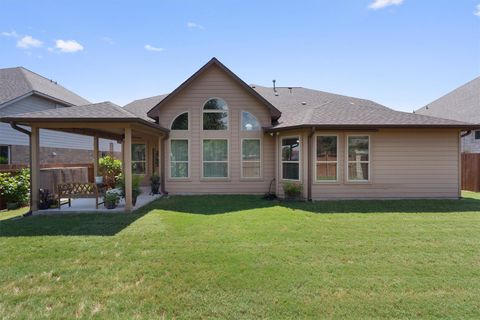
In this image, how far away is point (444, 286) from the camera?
144 inches

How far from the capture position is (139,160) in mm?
13938

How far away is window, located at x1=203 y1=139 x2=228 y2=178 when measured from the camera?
11.6 m

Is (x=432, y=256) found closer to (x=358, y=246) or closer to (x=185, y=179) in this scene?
(x=358, y=246)

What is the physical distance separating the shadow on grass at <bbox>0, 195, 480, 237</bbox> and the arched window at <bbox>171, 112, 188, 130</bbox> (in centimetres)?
290

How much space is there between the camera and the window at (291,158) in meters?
10.4

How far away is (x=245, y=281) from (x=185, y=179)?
812 cm

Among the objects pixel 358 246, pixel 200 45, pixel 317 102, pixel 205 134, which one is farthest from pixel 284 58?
pixel 358 246

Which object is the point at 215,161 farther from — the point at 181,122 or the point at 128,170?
the point at 128,170

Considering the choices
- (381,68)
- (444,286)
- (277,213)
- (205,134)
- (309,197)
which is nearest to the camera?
(444,286)

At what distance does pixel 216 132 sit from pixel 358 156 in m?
5.55

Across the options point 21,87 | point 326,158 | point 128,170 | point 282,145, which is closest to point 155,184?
point 128,170

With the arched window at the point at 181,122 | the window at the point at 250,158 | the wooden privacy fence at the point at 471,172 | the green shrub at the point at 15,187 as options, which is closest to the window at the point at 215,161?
the window at the point at 250,158

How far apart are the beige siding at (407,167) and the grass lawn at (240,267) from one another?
2.80m

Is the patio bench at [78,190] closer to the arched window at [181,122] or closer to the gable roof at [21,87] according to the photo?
the arched window at [181,122]
